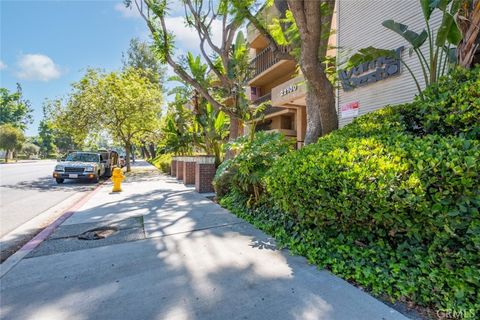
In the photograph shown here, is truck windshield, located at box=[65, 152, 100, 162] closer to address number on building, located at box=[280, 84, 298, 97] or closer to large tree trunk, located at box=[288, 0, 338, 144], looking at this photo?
address number on building, located at box=[280, 84, 298, 97]

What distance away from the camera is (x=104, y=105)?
17.3 m

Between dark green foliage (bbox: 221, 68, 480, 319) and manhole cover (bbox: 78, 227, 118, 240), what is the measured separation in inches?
136

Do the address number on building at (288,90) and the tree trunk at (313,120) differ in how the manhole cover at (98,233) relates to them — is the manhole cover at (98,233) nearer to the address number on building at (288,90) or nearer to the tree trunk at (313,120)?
the tree trunk at (313,120)

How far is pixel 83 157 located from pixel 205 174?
357 inches

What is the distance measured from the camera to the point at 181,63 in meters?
11.1

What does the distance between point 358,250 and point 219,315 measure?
1.96 metres

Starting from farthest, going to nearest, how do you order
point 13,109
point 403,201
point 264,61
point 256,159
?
point 13,109, point 264,61, point 256,159, point 403,201

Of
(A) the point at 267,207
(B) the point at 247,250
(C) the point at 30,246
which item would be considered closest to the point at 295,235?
(B) the point at 247,250

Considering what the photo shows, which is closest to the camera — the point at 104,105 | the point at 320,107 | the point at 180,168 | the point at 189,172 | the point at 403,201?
the point at 403,201

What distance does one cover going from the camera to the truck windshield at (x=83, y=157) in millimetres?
14516

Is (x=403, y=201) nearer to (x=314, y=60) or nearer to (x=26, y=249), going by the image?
(x=314, y=60)

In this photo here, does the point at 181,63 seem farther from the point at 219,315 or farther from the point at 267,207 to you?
the point at 219,315

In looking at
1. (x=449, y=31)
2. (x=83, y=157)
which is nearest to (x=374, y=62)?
(x=449, y=31)

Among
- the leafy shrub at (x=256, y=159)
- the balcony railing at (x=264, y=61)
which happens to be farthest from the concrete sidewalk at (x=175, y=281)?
the balcony railing at (x=264, y=61)
